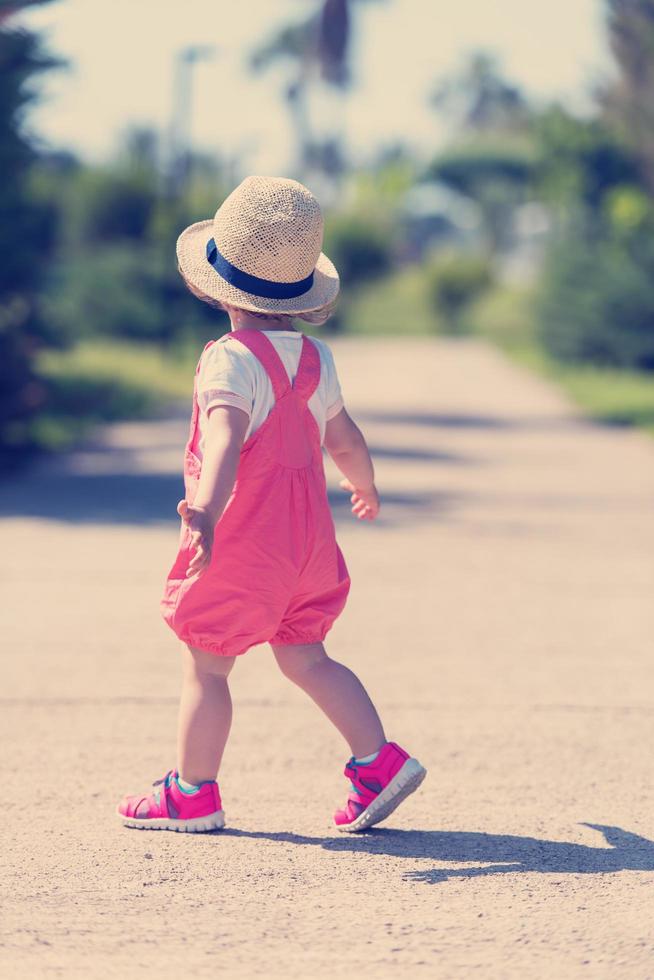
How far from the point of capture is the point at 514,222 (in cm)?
8619

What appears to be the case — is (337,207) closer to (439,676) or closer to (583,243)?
(583,243)

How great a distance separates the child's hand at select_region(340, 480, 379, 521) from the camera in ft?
14.9

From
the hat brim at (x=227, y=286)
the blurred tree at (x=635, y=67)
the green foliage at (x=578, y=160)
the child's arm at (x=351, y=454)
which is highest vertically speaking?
the hat brim at (x=227, y=286)

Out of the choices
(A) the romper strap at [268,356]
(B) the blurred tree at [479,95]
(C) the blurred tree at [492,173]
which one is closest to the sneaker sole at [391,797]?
(A) the romper strap at [268,356]

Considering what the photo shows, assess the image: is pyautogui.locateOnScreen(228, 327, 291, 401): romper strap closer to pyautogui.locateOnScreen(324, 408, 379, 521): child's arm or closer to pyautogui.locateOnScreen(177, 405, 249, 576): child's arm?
pyautogui.locateOnScreen(177, 405, 249, 576): child's arm

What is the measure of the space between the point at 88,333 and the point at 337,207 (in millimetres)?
33428

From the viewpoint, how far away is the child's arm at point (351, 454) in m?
4.41

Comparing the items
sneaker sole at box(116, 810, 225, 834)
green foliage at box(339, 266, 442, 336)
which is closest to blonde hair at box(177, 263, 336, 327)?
sneaker sole at box(116, 810, 225, 834)

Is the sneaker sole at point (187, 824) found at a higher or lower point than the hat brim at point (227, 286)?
lower

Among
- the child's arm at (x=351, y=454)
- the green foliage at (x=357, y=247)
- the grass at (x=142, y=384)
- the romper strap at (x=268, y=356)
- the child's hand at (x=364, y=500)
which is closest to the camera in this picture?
the romper strap at (x=268, y=356)

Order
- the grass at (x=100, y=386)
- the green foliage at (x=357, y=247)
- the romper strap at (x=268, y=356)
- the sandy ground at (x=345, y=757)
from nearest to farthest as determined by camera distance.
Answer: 1. the sandy ground at (x=345, y=757)
2. the romper strap at (x=268, y=356)
3. the grass at (x=100, y=386)
4. the green foliage at (x=357, y=247)

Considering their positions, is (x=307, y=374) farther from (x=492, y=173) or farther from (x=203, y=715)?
(x=492, y=173)

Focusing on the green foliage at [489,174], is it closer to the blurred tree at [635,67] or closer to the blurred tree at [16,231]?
the blurred tree at [635,67]

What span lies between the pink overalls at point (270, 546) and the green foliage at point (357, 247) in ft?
176
